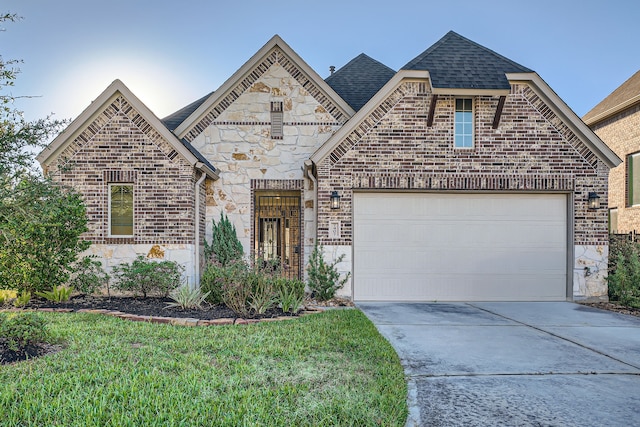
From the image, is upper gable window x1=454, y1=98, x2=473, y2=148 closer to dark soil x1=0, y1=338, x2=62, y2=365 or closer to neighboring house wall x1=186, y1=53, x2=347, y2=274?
neighboring house wall x1=186, y1=53, x2=347, y2=274

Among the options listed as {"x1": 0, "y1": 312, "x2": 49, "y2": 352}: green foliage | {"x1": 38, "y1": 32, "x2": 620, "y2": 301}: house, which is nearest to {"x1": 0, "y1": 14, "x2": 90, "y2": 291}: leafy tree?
{"x1": 0, "y1": 312, "x2": 49, "y2": 352}: green foliage

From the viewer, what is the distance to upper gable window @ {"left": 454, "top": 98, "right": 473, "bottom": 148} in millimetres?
10305

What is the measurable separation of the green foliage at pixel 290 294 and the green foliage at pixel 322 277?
3.38ft

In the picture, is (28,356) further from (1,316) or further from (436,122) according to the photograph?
(436,122)

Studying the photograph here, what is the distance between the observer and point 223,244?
10.9m

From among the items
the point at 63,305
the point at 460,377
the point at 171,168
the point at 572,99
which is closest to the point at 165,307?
the point at 63,305

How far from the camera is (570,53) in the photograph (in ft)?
51.2

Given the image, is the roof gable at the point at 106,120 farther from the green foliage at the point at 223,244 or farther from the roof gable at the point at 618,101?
the roof gable at the point at 618,101

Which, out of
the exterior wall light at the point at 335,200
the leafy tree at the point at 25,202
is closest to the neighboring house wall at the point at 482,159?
the exterior wall light at the point at 335,200

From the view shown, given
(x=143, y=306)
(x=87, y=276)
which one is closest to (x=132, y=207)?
(x=87, y=276)

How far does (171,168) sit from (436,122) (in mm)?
5957

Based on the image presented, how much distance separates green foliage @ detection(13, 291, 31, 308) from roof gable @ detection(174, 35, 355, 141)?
16.2ft

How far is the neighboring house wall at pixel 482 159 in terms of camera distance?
1015 centimetres

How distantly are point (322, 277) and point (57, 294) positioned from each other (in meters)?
5.18
